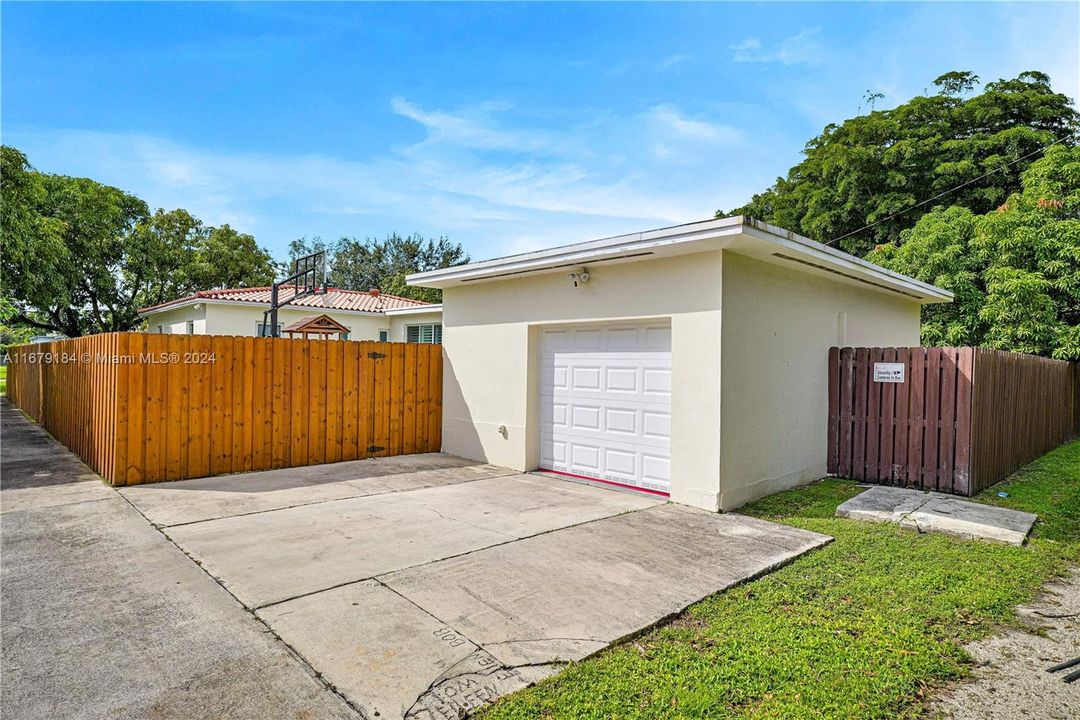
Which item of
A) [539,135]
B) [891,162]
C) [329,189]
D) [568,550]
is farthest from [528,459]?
[891,162]

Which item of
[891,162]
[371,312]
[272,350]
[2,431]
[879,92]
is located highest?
[879,92]

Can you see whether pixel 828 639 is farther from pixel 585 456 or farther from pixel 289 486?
pixel 289 486

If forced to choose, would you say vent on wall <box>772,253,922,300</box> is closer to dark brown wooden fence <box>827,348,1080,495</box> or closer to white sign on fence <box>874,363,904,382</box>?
dark brown wooden fence <box>827,348,1080,495</box>

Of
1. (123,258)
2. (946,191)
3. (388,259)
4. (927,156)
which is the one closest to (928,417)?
(946,191)

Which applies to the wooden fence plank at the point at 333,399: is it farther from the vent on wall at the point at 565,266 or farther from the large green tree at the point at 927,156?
the large green tree at the point at 927,156

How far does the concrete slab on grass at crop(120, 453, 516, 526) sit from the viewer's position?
592 cm

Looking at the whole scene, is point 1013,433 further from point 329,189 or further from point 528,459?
point 329,189

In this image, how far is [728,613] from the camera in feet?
11.6

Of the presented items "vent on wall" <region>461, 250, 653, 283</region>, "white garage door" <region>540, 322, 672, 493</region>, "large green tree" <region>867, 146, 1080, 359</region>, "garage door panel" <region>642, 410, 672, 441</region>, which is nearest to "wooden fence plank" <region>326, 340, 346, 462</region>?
"vent on wall" <region>461, 250, 653, 283</region>

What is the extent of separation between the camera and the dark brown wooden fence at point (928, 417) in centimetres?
683

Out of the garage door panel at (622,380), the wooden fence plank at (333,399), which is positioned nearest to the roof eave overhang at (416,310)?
the wooden fence plank at (333,399)

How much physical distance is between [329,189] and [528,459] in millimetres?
19772

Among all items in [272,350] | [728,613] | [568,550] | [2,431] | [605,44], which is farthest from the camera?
[2,431]

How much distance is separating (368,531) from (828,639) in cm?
373
